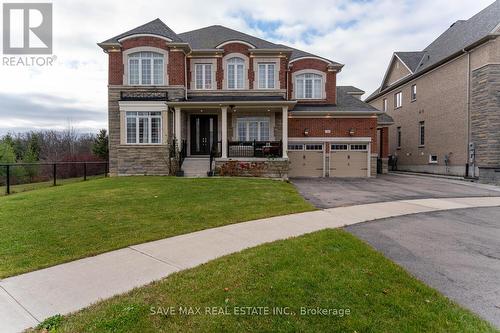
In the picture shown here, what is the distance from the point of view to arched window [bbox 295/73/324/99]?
20.1 metres

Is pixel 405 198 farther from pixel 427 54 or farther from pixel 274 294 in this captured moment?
pixel 427 54

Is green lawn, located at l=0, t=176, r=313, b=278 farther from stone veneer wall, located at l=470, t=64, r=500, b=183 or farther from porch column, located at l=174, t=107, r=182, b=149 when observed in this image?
stone veneer wall, located at l=470, t=64, r=500, b=183

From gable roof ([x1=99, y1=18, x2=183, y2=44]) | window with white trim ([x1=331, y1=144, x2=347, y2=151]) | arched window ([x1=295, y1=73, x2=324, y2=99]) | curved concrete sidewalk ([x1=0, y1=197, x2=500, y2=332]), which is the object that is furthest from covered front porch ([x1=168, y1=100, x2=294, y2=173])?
curved concrete sidewalk ([x1=0, y1=197, x2=500, y2=332])

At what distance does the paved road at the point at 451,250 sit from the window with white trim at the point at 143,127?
13.6 metres

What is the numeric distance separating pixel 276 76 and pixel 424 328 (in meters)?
17.5

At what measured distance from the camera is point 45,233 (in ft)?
18.4

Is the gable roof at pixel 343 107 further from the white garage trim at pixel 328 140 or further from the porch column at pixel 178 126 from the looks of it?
the porch column at pixel 178 126

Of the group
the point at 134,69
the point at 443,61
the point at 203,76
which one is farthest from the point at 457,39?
the point at 134,69

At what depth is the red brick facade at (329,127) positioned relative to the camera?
61.0 ft

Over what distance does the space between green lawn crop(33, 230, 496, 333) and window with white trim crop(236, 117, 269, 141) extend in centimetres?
1429

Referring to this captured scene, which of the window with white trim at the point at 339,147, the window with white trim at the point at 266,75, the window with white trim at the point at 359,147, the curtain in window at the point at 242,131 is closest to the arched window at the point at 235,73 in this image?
the window with white trim at the point at 266,75

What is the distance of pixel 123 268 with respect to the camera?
4.05 metres

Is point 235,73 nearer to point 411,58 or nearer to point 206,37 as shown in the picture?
point 206,37

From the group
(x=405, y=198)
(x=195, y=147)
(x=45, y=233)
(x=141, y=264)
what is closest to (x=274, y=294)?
(x=141, y=264)
